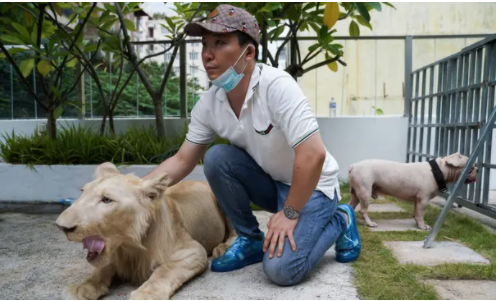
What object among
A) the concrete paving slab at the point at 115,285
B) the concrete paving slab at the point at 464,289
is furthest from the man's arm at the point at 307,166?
the concrete paving slab at the point at 464,289

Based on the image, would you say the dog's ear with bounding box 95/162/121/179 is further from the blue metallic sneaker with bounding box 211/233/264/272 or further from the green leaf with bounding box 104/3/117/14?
the green leaf with bounding box 104/3/117/14

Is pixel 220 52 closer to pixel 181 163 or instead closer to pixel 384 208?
pixel 181 163

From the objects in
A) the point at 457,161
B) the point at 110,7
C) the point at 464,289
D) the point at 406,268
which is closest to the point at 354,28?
the point at 457,161

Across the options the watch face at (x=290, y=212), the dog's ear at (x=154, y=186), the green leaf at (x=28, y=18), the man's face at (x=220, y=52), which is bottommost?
the watch face at (x=290, y=212)

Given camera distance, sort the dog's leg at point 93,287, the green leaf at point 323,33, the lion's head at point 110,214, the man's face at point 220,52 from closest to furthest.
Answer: the lion's head at point 110,214 → the dog's leg at point 93,287 → the man's face at point 220,52 → the green leaf at point 323,33

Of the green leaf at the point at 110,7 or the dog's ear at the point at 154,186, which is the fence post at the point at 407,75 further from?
the dog's ear at the point at 154,186

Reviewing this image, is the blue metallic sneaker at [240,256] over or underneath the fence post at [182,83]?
underneath

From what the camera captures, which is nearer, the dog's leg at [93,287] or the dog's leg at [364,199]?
the dog's leg at [93,287]

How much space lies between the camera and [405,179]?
137 inches

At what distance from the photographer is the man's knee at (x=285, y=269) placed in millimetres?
2064

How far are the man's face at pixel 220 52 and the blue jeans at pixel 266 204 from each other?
456mm

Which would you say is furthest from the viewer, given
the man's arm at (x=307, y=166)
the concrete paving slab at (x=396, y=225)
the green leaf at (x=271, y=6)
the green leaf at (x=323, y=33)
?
the green leaf at (x=323, y=33)

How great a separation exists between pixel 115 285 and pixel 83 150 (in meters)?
2.46

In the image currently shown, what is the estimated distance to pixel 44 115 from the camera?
5668 mm
